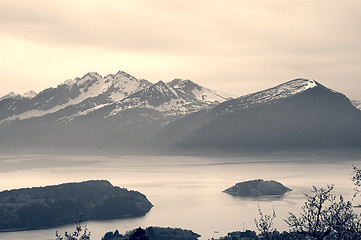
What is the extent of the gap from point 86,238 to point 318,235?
22.2 metres

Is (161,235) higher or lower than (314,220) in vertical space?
lower

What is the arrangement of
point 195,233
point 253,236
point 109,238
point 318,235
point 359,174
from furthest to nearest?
point 195,233, point 109,238, point 253,236, point 359,174, point 318,235

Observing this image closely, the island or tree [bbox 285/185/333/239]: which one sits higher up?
tree [bbox 285/185/333/239]

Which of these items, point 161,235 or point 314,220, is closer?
point 314,220

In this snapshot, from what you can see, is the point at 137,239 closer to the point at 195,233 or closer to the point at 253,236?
the point at 253,236

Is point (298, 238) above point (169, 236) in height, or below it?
above

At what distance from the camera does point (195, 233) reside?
19825 cm

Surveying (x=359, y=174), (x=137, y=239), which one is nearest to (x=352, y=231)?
(x=359, y=174)

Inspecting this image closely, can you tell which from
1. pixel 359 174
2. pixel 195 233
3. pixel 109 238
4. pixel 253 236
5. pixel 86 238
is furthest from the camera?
pixel 195 233

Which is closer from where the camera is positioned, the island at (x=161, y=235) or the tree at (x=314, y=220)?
the tree at (x=314, y=220)

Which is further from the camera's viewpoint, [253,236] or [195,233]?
[195,233]

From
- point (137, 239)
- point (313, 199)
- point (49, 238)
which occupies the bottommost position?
point (49, 238)

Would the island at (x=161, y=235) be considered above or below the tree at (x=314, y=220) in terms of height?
below

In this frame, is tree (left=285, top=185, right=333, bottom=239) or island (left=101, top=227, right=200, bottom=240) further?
island (left=101, top=227, right=200, bottom=240)
